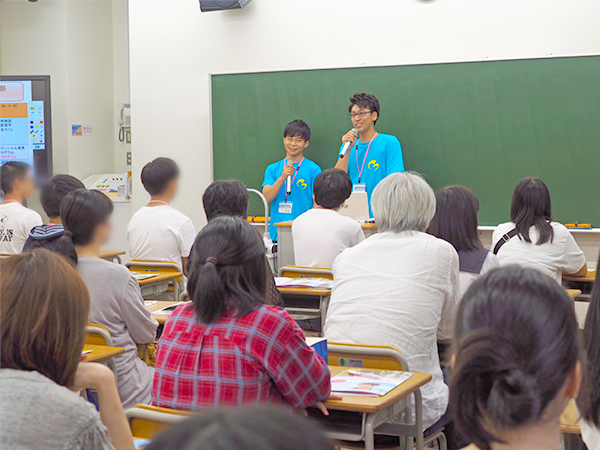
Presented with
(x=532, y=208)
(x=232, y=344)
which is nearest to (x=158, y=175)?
Result: (x=532, y=208)

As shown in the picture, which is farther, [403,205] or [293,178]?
[293,178]

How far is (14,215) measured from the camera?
4875mm

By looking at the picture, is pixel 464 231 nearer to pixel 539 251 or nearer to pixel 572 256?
pixel 539 251

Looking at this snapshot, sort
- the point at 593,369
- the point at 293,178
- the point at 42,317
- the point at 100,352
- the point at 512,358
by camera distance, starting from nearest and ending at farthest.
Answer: the point at 512,358, the point at 42,317, the point at 593,369, the point at 100,352, the point at 293,178

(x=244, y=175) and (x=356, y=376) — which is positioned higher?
(x=244, y=175)

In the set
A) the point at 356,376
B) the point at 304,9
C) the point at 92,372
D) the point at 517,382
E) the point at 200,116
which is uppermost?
the point at 304,9

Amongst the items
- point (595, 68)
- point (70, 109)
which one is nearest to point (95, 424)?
point (595, 68)

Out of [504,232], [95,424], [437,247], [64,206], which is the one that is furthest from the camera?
[504,232]

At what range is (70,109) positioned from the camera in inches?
299

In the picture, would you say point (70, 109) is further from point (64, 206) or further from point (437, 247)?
point (437, 247)

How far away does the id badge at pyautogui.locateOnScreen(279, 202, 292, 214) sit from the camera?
6.00 metres

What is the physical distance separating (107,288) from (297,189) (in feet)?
11.4

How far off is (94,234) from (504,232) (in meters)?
2.46

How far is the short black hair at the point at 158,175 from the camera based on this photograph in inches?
171
